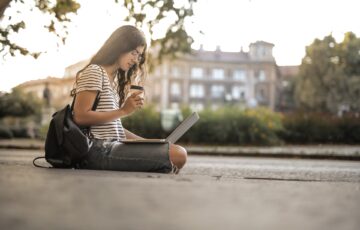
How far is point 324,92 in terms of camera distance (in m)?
45.1

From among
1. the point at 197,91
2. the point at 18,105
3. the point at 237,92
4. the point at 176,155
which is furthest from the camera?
the point at 237,92

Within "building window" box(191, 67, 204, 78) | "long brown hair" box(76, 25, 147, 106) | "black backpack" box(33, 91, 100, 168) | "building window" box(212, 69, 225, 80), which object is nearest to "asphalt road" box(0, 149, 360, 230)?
"black backpack" box(33, 91, 100, 168)

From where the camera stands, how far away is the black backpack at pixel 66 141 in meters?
3.04

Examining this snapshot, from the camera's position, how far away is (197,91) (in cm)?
7238

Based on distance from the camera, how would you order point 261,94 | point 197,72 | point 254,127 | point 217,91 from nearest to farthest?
point 254,127
point 197,72
point 217,91
point 261,94

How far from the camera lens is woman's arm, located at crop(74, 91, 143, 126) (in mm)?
3086

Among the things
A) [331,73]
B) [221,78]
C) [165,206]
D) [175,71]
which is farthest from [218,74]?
[165,206]

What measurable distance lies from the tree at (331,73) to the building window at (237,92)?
27.6 metres

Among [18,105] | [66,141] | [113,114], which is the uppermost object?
[113,114]

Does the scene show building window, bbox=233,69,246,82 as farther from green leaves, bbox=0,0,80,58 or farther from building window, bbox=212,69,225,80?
green leaves, bbox=0,0,80,58

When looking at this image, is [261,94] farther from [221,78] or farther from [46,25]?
[46,25]

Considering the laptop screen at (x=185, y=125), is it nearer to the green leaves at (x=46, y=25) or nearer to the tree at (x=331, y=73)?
the green leaves at (x=46, y=25)

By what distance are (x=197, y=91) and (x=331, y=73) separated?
103 feet

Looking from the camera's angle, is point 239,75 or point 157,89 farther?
point 239,75
